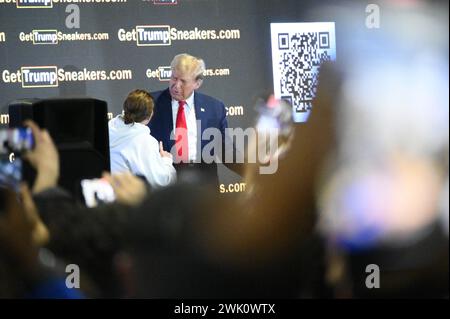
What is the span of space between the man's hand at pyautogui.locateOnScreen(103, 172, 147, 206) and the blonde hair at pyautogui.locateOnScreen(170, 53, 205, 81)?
328 mm

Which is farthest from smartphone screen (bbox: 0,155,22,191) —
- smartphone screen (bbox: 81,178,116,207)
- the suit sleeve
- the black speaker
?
the suit sleeve

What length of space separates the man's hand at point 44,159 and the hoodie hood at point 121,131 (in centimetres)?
15

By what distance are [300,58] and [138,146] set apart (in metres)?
0.47

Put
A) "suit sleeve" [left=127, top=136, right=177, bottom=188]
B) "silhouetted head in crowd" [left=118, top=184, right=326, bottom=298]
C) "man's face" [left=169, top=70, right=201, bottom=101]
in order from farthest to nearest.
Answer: "man's face" [left=169, top=70, right=201, bottom=101] → "suit sleeve" [left=127, top=136, right=177, bottom=188] → "silhouetted head in crowd" [left=118, top=184, right=326, bottom=298]

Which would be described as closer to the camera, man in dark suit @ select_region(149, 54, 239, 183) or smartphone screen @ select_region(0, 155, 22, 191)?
smartphone screen @ select_region(0, 155, 22, 191)

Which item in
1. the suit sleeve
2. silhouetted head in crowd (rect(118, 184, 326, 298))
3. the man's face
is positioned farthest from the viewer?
the man's face

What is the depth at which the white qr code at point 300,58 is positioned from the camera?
7.96 ft

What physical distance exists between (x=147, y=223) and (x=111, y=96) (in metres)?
0.39

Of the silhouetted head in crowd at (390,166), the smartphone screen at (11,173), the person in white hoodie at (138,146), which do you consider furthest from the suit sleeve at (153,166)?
the silhouetted head in crowd at (390,166)

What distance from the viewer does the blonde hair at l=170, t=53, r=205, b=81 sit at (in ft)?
8.13

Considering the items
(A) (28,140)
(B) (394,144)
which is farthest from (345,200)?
(A) (28,140)

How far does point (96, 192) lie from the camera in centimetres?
231

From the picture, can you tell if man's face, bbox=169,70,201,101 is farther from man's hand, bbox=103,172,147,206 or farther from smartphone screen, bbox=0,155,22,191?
smartphone screen, bbox=0,155,22,191

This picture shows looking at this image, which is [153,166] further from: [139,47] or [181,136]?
[139,47]
